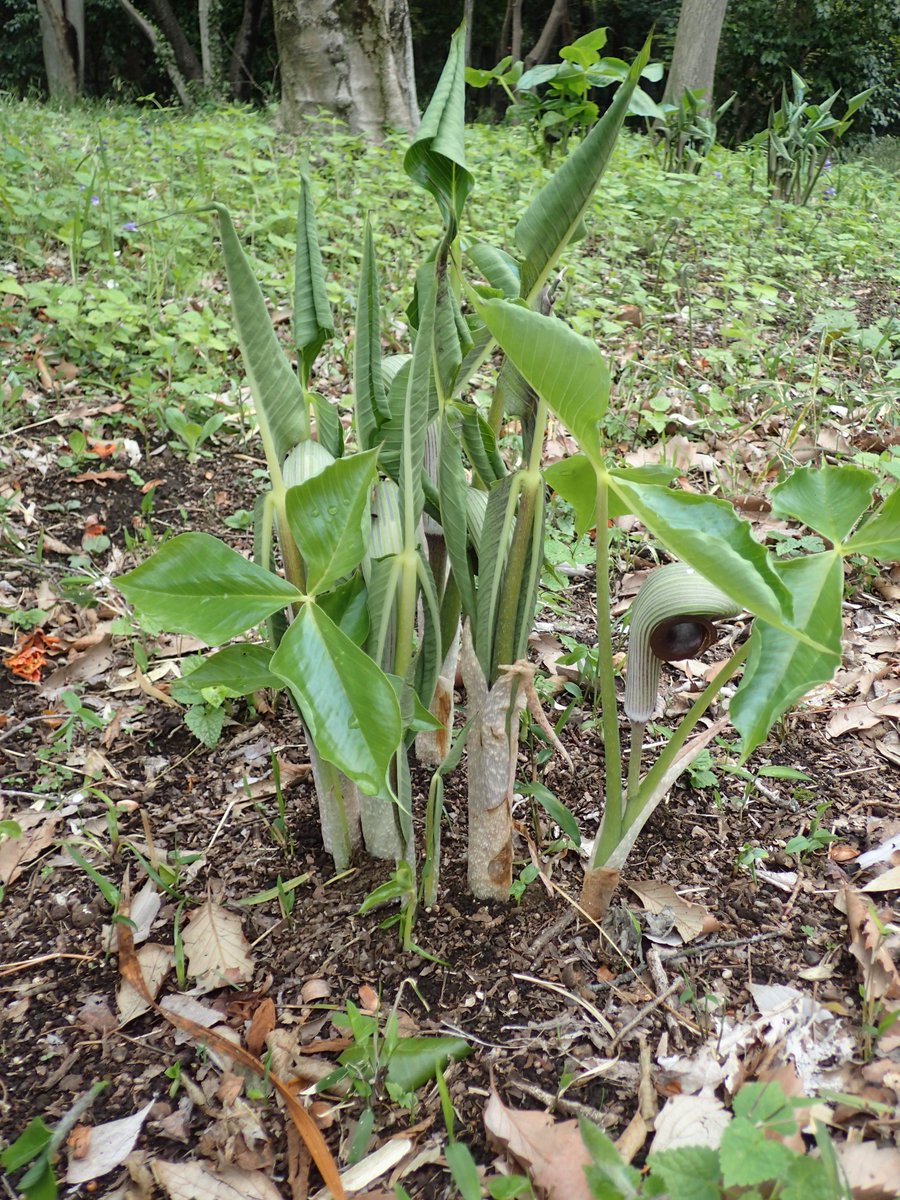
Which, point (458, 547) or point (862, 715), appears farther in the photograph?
point (862, 715)

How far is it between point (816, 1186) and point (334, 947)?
0.61 metres

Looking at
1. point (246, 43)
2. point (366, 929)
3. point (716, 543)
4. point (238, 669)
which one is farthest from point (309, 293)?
point (246, 43)

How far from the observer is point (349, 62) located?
5.18 m

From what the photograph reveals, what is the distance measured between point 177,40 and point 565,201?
46.5 ft

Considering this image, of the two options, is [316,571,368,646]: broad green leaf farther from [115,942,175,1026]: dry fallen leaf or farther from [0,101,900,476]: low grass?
[0,101,900,476]: low grass

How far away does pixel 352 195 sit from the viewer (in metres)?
3.80

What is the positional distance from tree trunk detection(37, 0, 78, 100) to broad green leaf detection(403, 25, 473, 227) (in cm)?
1222

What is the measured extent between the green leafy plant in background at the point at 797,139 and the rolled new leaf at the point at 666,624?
13.2 ft

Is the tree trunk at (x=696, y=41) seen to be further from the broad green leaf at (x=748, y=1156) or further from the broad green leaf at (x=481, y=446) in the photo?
the broad green leaf at (x=748, y=1156)

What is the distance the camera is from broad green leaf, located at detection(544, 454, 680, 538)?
81 cm

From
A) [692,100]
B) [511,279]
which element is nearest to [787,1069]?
[511,279]

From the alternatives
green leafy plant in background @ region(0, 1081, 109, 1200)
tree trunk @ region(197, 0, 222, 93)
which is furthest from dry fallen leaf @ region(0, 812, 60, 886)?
tree trunk @ region(197, 0, 222, 93)

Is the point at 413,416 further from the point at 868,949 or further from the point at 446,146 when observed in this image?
the point at 868,949

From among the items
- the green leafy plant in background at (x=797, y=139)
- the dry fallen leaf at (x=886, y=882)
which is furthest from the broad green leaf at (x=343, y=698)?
the green leafy plant in background at (x=797, y=139)
